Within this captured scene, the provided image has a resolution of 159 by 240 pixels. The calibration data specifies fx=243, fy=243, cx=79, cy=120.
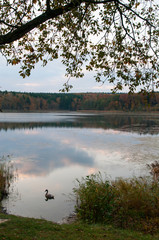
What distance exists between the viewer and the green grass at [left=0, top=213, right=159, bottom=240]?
483 cm

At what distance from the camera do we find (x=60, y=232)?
5.23m

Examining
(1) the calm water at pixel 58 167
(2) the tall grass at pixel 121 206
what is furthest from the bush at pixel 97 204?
(1) the calm water at pixel 58 167

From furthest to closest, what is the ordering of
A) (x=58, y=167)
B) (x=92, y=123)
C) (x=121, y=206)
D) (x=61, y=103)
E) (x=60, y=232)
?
(x=61, y=103) → (x=92, y=123) → (x=58, y=167) → (x=121, y=206) → (x=60, y=232)

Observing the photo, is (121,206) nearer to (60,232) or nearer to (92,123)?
(60,232)

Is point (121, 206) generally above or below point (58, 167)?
above

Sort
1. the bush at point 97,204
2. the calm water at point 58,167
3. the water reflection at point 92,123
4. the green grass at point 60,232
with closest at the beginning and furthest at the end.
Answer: the green grass at point 60,232 < the bush at point 97,204 < the calm water at point 58,167 < the water reflection at point 92,123

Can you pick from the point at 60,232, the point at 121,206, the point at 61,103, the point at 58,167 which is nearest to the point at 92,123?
the point at 58,167

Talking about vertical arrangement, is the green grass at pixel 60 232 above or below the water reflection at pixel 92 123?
above

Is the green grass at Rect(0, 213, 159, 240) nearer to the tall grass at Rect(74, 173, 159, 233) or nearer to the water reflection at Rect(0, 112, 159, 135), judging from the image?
the tall grass at Rect(74, 173, 159, 233)

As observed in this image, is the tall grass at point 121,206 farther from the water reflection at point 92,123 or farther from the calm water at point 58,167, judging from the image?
the water reflection at point 92,123

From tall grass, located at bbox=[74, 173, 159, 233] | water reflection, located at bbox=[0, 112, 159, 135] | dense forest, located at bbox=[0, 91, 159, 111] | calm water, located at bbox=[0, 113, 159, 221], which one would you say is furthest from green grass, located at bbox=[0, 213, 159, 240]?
dense forest, located at bbox=[0, 91, 159, 111]

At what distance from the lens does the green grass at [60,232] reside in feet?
15.9

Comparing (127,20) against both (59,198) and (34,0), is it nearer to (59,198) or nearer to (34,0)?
(34,0)

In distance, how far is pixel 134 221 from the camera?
6227 mm
